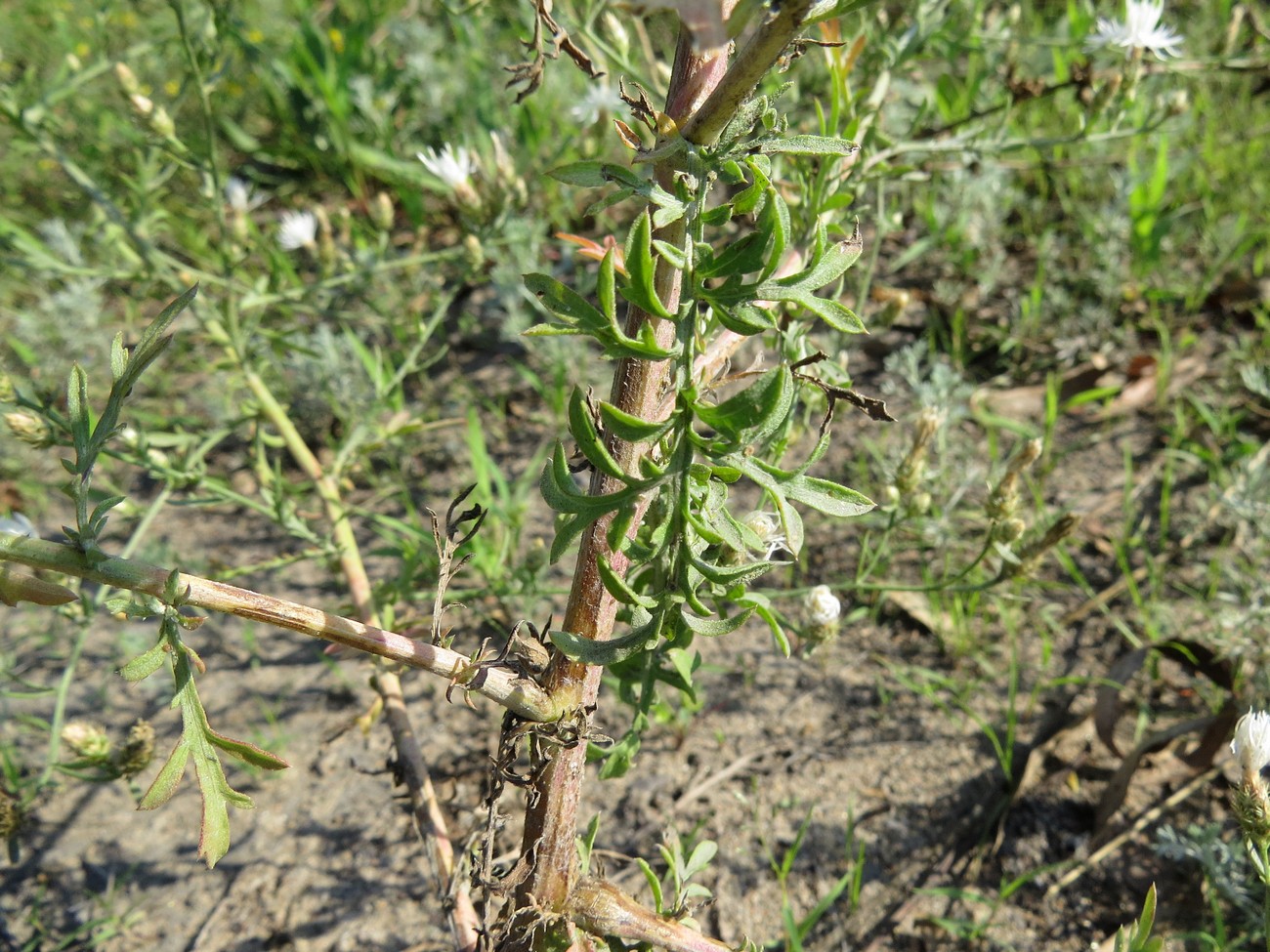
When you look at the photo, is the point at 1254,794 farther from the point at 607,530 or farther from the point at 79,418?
the point at 79,418

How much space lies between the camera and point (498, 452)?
2.68 metres

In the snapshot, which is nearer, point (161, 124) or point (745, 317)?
point (745, 317)

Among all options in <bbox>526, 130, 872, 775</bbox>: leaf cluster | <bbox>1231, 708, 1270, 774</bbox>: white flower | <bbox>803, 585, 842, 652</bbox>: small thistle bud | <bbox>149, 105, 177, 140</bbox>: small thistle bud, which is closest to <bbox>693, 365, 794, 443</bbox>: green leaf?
<bbox>526, 130, 872, 775</bbox>: leaf cluster

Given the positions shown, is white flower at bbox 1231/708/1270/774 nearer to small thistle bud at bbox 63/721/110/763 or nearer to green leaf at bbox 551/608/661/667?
green leaf at bbox 551/608/661/667

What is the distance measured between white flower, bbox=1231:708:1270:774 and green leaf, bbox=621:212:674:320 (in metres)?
0.97

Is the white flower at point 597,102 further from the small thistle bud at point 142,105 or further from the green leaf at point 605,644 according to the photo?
the green leaf at point 605,644

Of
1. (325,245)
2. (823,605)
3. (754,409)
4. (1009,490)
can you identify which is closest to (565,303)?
(754,409)

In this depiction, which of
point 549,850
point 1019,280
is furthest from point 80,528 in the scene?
point 1019,280

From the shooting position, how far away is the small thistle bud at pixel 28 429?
1.53m

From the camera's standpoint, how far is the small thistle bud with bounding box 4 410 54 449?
1.53 meters

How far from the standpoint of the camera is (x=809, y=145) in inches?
33.7

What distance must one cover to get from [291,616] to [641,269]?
50 centimetres

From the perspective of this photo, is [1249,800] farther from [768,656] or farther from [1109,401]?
[1109,401]

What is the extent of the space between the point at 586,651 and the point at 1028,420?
195 centimetres
